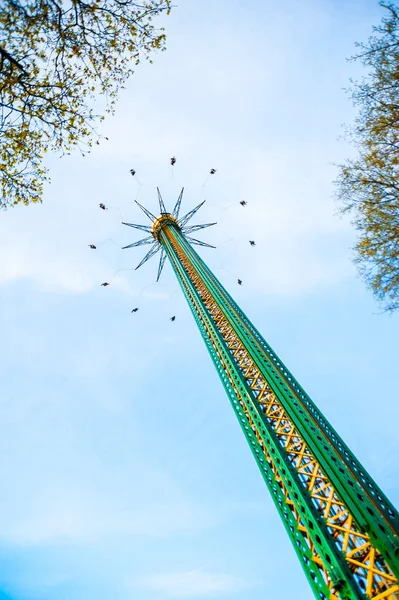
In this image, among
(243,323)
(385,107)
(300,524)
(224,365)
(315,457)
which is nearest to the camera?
(300,524)

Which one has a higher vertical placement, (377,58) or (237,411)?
(377,58)

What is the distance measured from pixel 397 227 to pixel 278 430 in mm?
7650

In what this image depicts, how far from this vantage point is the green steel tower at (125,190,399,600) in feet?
21.5

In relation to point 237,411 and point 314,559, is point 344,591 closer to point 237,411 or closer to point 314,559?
point 314,559

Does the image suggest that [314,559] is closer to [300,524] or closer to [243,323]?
[300,524]

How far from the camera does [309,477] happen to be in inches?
340

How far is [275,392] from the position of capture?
35.6 ft

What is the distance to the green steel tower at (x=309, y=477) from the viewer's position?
6543 mm

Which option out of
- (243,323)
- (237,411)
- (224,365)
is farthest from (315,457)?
(243,323)

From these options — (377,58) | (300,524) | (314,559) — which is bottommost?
(314,559)

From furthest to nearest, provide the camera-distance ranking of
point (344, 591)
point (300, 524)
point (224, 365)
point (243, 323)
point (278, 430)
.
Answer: point (243, 323), point (224, 365), point (278, 430), point (300, 524), point (344, 591)

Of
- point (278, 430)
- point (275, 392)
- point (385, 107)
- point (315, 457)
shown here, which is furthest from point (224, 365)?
point (385, 107)

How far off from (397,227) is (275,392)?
678cm

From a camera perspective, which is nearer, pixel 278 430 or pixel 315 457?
pixel 315 457
